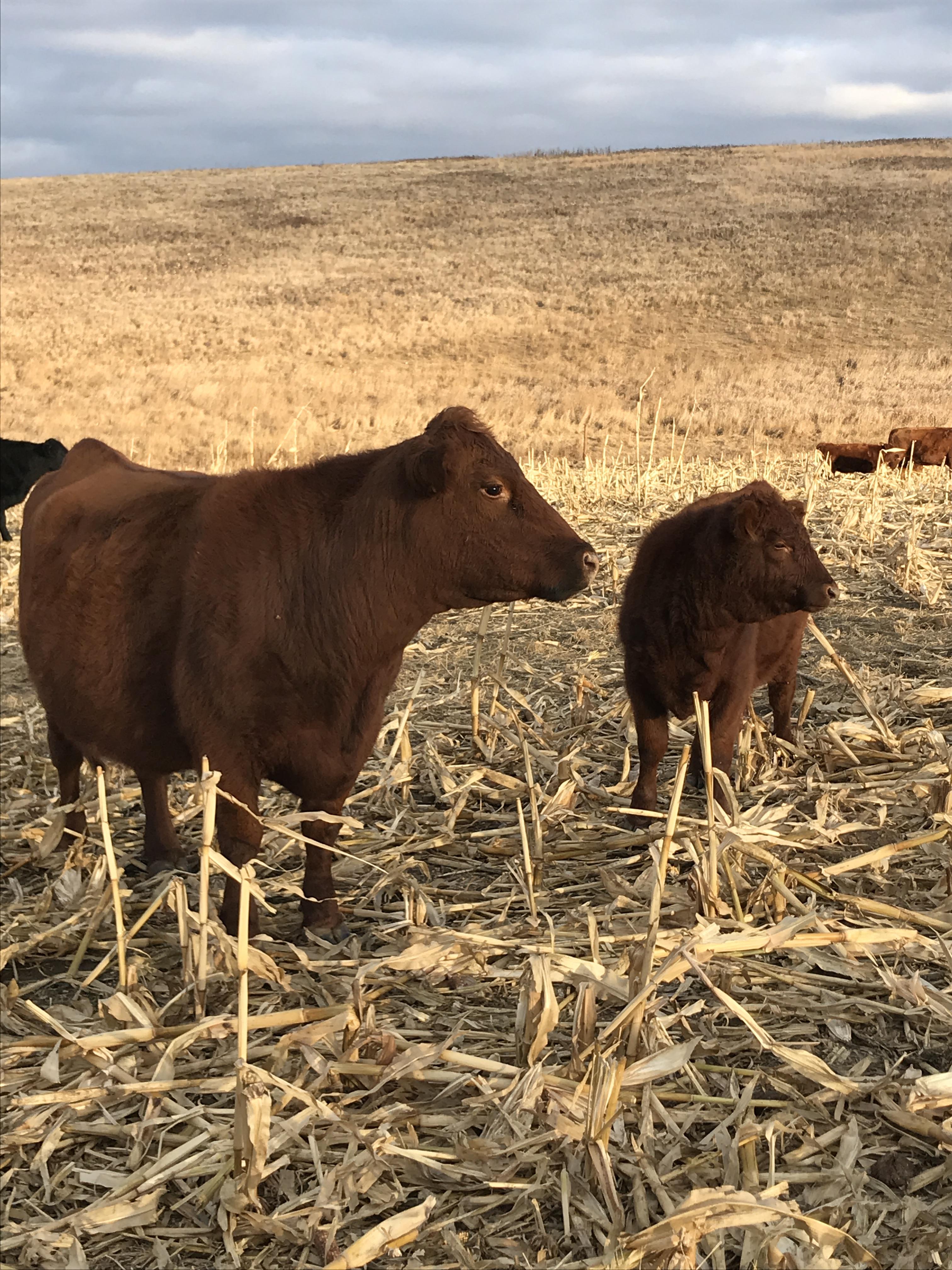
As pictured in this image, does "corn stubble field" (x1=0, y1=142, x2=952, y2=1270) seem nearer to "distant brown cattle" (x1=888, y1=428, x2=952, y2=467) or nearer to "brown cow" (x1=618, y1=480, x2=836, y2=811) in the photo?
"brown cow" (x1=618, y1=480, x2=836, y2=811)

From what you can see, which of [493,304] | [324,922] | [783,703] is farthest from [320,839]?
[493,304]

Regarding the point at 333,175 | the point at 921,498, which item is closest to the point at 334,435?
the point at 921,498

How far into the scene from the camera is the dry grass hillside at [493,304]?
997 inches

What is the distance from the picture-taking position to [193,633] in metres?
3.89

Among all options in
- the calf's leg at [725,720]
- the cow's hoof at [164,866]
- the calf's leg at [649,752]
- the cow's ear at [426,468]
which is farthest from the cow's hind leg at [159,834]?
the calf's leg at [725,720]

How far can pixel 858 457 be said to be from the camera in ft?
51.9

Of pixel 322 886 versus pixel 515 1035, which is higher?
pixel 515 1035

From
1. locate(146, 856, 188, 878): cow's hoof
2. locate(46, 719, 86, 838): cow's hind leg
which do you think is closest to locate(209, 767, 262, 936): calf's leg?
locate(146, 856, 188, 878): cow's hoof

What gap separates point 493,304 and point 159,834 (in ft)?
122

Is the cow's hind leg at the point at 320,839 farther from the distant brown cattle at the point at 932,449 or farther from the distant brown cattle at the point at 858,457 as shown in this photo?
the distant brown cattle at the point at 932,449

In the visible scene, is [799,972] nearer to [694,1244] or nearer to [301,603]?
[694,1244]

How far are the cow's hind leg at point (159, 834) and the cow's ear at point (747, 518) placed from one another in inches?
111

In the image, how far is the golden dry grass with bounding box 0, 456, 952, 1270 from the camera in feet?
8.34

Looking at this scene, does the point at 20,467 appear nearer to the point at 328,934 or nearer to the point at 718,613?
the point at 718,613
